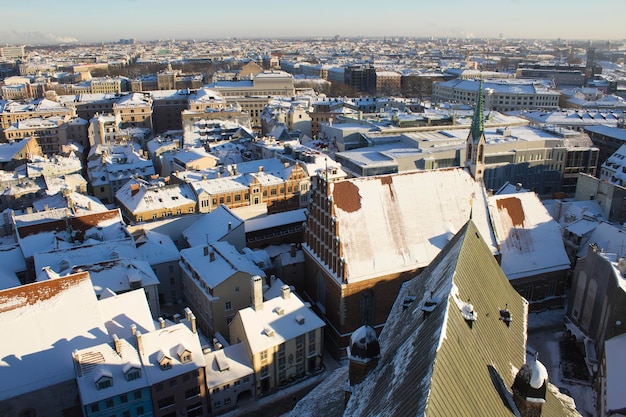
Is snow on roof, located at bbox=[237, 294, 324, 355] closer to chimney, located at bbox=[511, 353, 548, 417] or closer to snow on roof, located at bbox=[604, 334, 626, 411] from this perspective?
snow on roof, located at bbox=[604, 334, 626, 411]

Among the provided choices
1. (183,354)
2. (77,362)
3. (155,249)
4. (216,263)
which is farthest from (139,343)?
(155,249)

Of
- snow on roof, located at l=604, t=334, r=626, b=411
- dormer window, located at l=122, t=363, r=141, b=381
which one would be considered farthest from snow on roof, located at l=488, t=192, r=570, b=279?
dormer window, located at l=122, t=363, r=141, b=381

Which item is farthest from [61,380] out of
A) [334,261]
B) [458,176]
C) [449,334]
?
[458,176]

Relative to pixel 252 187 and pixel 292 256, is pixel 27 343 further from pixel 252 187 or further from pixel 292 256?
pixel 252 187

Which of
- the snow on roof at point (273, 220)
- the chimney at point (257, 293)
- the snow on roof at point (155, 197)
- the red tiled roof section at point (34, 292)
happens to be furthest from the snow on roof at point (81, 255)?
the chimney at point (257, 293)

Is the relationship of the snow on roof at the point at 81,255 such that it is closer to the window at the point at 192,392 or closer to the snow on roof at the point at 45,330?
the snow on roof at the point at 45,330
